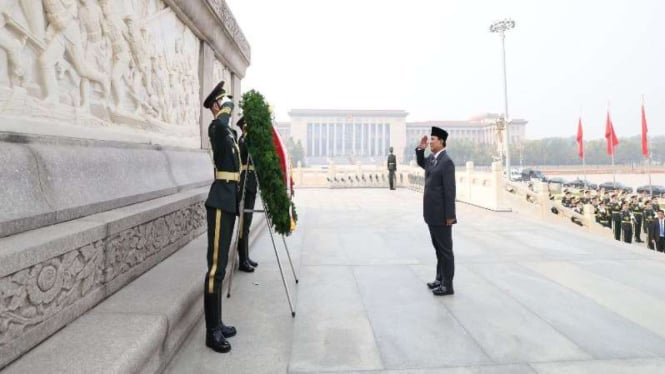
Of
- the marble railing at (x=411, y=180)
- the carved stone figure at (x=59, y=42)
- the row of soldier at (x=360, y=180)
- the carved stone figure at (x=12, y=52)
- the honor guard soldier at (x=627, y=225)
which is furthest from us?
the row of soldier at (x=360, y=180)

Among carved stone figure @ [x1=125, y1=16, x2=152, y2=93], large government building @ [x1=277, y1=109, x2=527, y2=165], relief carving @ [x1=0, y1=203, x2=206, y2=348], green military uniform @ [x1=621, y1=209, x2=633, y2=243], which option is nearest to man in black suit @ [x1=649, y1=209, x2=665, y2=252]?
green military uniform @ [x1=621, y1=209, x2=633, y2=243]

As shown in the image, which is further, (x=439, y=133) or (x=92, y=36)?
(x=439, y=133)

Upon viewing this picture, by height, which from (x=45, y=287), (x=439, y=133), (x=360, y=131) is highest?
(x=360, y=131)

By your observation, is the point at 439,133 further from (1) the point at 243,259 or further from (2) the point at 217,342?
(2) the point at 217,342

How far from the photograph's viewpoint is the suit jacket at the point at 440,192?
3.33m

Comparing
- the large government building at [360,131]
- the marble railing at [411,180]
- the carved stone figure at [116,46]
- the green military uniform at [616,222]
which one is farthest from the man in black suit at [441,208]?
the large government building at [360,131]

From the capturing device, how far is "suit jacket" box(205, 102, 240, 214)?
2338 millimetres

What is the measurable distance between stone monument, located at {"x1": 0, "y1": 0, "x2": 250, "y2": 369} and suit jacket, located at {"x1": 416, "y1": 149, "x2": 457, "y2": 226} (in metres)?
2.55

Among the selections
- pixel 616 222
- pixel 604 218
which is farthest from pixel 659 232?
pixel 604 218

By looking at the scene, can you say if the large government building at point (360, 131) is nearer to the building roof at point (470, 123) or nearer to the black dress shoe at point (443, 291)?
the building roof at point (470, 123)

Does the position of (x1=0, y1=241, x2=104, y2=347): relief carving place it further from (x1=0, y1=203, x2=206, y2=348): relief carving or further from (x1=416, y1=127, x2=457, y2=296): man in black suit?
(x1=416, y1=127, x2=457, y2=296): man in black suit

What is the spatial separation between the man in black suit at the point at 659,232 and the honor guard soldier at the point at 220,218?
13.8 m

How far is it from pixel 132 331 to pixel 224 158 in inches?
46.4

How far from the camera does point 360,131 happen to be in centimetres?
8988
